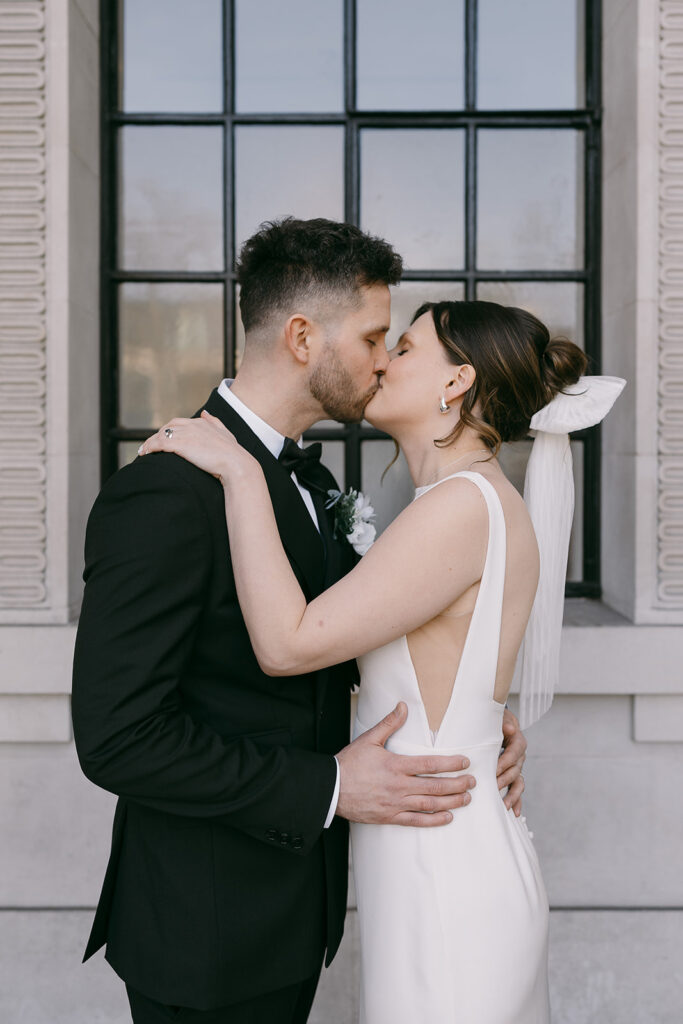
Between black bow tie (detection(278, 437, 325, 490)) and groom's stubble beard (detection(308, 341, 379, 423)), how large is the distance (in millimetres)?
101

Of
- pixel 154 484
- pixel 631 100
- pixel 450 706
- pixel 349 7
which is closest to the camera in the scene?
pixel 154 484

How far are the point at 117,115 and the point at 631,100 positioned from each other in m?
1.98

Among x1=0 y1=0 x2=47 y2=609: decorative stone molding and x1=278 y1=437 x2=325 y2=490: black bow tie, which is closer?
x1=278 y1=437 x2=325 y2=490: black bow tie

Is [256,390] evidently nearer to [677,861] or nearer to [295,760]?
[295,760]

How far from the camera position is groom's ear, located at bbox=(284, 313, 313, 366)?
1.87 metres

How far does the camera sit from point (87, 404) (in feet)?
10.5

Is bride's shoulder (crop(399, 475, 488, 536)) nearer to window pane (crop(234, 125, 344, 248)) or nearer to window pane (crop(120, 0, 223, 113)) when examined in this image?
window pane (crop(234, 125, 344, 248))

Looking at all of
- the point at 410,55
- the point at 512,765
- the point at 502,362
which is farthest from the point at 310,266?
the point at 410,55

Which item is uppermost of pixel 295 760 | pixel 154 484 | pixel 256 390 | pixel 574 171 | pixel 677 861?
pixel 574 171

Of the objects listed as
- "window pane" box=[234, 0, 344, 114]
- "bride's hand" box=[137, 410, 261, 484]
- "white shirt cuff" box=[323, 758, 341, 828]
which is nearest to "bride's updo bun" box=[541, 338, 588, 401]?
"bride's hand" box=[137, 410, 261, 484]

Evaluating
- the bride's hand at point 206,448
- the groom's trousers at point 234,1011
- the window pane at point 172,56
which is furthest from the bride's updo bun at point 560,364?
the window pane at point 172,56

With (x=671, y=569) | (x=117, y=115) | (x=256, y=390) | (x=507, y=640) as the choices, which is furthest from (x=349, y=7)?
(x=507, y=640)

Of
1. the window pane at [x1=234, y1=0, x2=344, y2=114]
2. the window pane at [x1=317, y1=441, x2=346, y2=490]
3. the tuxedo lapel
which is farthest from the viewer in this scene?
the window pane at [x1=317, y1=441, x2=346, y2=490]

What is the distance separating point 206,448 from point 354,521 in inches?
19.5
